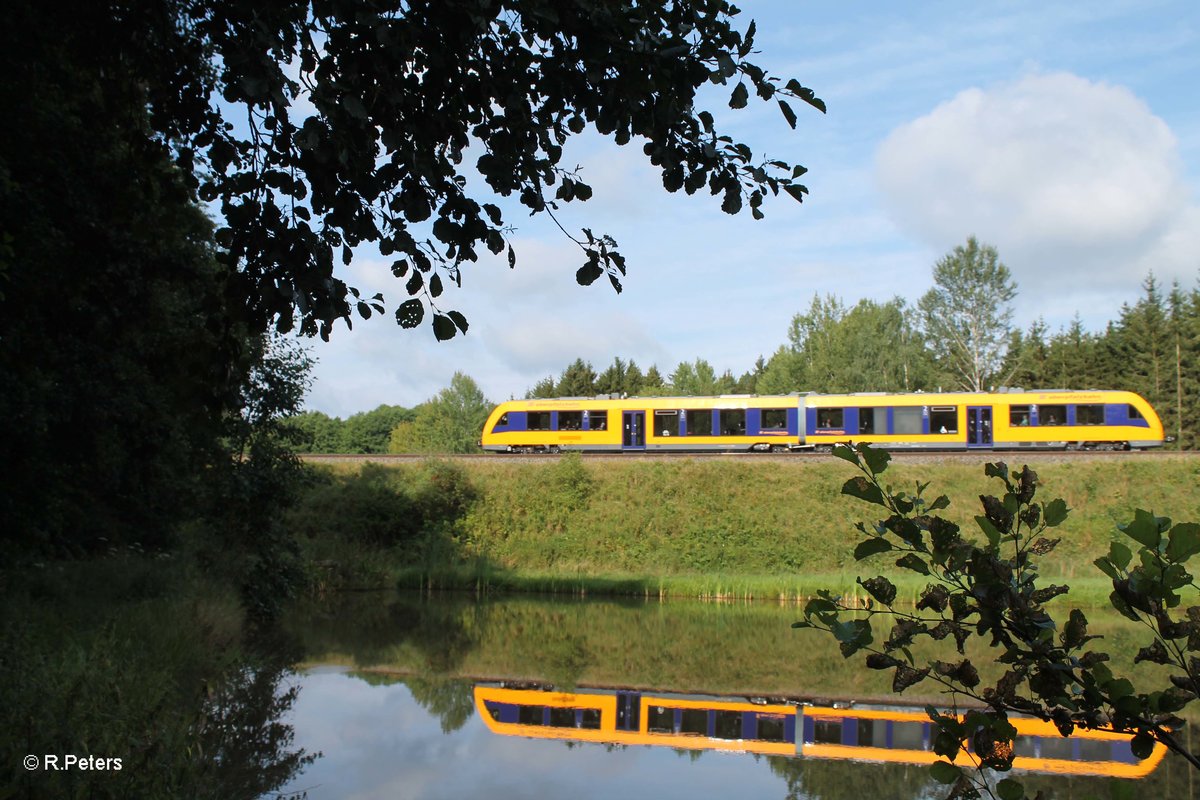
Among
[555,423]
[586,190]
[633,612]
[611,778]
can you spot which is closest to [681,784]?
[611,778]

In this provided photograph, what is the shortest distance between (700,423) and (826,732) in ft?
66.4

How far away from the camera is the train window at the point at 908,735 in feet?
36.5

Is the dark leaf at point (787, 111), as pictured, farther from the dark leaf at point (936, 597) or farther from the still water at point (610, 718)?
the still water at point (610, 718)

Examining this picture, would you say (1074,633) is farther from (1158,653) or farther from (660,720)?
(660,720)

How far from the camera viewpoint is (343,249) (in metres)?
4.68

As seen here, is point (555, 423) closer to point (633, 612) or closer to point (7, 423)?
point (633, 612)

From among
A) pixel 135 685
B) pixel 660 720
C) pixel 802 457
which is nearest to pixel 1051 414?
pixel 802 457

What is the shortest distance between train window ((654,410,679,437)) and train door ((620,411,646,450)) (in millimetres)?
417

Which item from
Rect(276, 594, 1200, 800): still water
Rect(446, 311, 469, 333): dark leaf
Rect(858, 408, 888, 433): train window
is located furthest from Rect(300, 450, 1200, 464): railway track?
Rect(446, 311, 469, 333): dark leaf

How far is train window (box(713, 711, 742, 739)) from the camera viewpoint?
38.2 ft

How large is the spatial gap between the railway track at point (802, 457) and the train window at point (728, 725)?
669 inches

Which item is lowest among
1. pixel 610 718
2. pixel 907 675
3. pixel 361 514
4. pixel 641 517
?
pixel 610 718

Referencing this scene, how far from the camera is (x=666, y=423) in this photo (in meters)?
32.0
